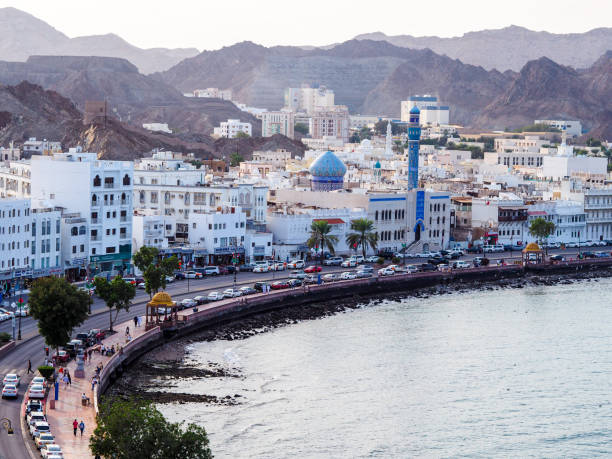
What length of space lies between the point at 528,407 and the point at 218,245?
37.8 m

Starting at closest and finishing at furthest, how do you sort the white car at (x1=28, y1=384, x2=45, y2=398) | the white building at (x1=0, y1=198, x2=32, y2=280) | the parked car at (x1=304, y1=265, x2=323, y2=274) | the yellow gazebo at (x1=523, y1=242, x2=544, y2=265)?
the white car at (x1=28, y1=384, x2=45, y2=398), the white building at (x1=0, y1=198, x2=32, y2=280), the parked car at (x1=304, y1=265, x2=323, y2=274), the yellow gazebo at (x1=523, y1=242, x2=544, y2=265)

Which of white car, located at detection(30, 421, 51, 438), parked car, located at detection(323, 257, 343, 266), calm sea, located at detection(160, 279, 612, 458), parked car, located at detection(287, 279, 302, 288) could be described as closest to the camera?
white car, located at detection(30, 421, 51, 438)

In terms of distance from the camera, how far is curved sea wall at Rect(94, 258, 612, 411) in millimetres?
62594

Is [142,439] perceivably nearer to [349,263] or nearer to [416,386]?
[416,386]

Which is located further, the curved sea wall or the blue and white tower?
the blue and white tower

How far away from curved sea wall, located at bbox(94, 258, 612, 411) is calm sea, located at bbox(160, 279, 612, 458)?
90.2 inches

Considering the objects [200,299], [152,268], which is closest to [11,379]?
[152,268]

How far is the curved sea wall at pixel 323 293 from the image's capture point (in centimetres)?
6259

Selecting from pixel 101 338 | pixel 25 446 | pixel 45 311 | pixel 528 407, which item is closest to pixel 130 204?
pixel 101 338

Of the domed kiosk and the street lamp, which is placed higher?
the domed kiosk

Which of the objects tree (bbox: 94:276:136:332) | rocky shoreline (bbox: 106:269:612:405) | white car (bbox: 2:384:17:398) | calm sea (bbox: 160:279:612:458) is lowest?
calm sea (bbox: 160:279:612:458)

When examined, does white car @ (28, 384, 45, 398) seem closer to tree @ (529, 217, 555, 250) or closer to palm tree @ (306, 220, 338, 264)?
palm tree @ (306, 220, 338, 264)

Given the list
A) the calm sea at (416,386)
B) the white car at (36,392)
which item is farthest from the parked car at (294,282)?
the white car at (36,392)

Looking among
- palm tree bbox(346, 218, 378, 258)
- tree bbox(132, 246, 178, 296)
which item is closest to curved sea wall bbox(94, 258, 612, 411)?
tree bbox(132, 246, 178, 296)
